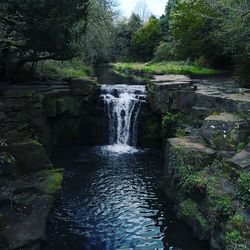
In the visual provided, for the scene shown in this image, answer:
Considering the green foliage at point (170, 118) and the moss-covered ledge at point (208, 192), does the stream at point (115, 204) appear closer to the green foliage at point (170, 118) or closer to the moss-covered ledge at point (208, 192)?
the moss-covered ledge at point (208, 192)

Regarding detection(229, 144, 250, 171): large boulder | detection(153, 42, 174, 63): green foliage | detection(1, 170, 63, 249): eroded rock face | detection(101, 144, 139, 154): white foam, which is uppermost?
detection(153, 42, 174, 63): green foliage

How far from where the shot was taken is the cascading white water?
62.5 ft

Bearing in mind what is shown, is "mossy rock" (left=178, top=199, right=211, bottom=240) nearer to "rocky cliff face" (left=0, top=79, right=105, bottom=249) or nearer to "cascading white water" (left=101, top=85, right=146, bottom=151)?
"rocky cliff face" (left=0, top=79, right=105, bottom=249)

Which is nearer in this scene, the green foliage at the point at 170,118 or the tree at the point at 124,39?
the green foliage at the point at 170,118

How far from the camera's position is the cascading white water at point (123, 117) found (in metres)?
19.1

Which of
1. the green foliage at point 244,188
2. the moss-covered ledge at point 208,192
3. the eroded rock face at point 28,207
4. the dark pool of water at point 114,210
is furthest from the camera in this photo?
the dark pool of water at point 114,210

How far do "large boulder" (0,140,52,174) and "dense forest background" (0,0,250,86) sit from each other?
3.28m

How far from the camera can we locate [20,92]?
46.2 ft

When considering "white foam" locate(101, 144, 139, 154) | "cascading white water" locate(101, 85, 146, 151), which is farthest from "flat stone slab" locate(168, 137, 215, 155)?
"cascading white water" locate(101, 85, 146, 151)

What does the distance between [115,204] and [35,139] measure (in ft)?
Result: 14.1

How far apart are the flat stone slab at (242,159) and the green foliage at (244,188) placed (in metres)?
0.55

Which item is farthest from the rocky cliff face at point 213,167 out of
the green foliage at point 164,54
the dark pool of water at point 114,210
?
the green foliage at point 164,54

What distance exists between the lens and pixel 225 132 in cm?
1150

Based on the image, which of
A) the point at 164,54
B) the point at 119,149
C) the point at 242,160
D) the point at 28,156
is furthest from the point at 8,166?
the point at 164,54
